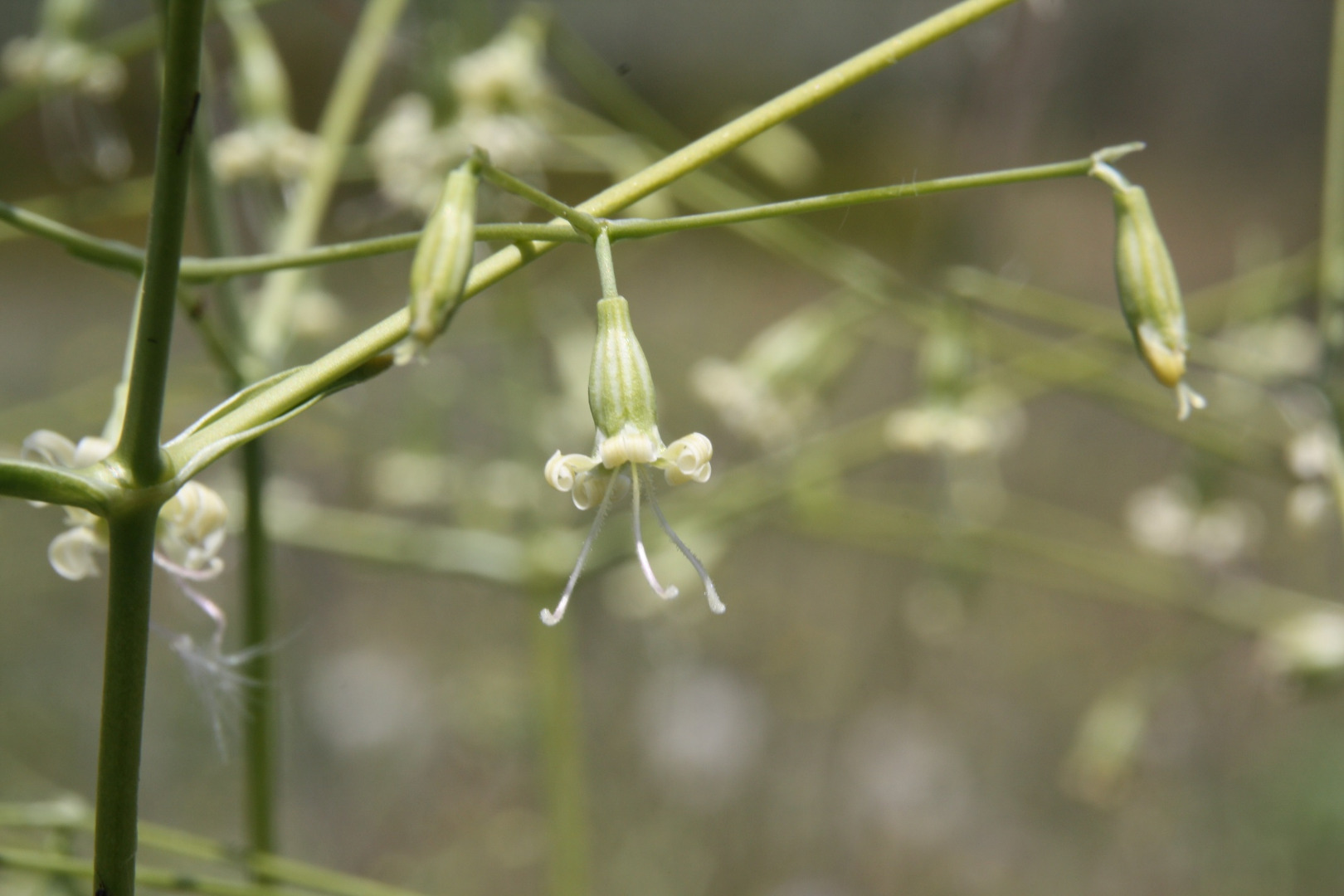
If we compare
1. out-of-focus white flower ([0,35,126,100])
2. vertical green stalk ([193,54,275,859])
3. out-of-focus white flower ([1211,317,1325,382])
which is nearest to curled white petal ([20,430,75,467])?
vertical green stalk ([193,54,275,859])

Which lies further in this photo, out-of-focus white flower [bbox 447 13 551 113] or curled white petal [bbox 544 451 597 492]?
out-of-focus white flower [bbox 447 13 551 113]

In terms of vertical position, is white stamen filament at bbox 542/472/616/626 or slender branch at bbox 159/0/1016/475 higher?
slender branch at bbox 159/0/1016/475

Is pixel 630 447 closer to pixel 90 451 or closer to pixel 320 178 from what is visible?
pixel 90 451

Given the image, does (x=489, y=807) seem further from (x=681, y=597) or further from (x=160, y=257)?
(x=160, y=257)

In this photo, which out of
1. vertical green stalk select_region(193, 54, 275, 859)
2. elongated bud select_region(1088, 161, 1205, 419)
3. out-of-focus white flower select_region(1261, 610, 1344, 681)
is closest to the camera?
elongated bud select_region(1088, 161, 1205, 419)

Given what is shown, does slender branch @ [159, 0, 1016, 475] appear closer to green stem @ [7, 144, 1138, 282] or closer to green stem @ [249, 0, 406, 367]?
green stem @ [7, 144, 1138, 282]

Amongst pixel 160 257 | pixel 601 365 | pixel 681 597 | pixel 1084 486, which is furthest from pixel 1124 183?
pixel 1084 486

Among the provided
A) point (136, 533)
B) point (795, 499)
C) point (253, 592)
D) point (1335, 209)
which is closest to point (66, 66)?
point (253, 592)
